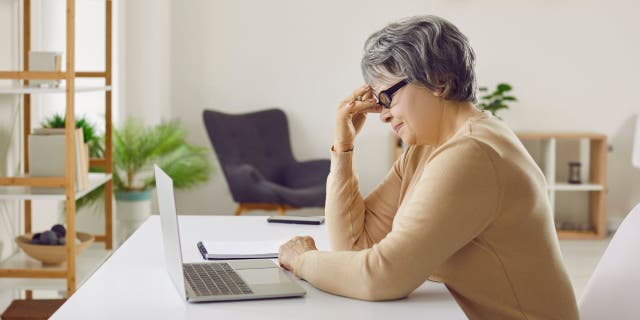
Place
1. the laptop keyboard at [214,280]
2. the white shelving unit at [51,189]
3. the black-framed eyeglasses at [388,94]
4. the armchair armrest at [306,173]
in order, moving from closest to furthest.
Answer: the laptop keyboard at [214,280], the black-framed eyeglasses at [388,94], the white shelving unit at [51,189], the armchair armrest at [306,173]

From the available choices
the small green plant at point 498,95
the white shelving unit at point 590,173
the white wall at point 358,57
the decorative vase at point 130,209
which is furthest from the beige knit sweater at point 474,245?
the white wall at point 358,57

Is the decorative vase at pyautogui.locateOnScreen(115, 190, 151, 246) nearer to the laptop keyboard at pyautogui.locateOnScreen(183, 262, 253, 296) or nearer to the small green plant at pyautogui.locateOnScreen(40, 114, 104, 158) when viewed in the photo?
the small green plant at pyautogui.locateOnScreen(40, 114, 104, 158)

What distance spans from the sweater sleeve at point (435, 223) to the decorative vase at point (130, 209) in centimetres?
327

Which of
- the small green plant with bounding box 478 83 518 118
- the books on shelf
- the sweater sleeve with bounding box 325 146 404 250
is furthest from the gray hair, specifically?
the small green plant with bounding box 478 83 518 118

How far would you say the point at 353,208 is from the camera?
212 cm

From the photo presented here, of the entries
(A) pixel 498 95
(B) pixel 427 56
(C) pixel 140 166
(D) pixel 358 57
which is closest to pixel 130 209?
(C) pixel 140 166

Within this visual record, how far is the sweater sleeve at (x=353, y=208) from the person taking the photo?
2104 millimetres

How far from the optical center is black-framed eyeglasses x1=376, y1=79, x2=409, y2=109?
1801 millimetres

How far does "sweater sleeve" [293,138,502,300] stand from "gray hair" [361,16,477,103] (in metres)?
0.18

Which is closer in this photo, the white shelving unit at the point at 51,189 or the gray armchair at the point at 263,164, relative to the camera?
the white shelving unit at the point at 51,189

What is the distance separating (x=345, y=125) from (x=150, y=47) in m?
3.66

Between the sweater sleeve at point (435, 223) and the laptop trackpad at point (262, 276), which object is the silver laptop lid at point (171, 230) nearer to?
the laptop trackpad at point (262, 276)

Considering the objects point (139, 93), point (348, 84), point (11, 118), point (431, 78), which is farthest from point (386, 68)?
point (348, 84)

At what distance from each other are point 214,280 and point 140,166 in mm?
3218
